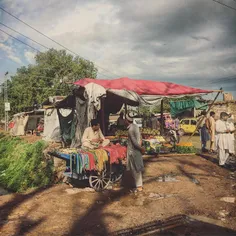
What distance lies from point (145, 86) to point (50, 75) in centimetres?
2703

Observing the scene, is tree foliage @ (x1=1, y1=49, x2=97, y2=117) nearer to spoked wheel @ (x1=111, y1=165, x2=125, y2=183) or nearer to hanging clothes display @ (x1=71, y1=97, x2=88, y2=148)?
hanging clothes display @ (x1=71, y1=97, x2=88, y2=148)

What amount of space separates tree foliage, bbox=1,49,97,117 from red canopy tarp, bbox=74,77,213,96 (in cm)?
2373

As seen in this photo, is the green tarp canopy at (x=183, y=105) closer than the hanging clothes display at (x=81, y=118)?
No

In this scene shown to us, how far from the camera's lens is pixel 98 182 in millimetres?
6961

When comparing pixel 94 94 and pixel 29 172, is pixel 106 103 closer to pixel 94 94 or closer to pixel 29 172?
pixel 29 172

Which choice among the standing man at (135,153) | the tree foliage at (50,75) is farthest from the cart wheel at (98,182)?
the tree foliage at (50,75)

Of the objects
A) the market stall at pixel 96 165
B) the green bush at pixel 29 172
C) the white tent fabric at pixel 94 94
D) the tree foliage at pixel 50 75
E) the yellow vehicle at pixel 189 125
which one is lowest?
the green bush at pixel 29 172

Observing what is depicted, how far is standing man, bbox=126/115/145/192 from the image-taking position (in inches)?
252

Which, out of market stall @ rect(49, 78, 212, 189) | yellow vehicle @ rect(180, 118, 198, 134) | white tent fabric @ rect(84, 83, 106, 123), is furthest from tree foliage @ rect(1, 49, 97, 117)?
white tent fabric @ rect(84, 83, 106, 123)

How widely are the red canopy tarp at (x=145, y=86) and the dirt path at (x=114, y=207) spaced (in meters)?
3.80

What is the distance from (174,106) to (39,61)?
2335 centimetres

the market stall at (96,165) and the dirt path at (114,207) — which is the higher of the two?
the market stall at (96,165)

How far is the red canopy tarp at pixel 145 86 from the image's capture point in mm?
10133

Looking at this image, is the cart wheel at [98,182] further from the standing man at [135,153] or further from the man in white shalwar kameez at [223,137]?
Result: the man in white shalwar kameez at [223,137]
